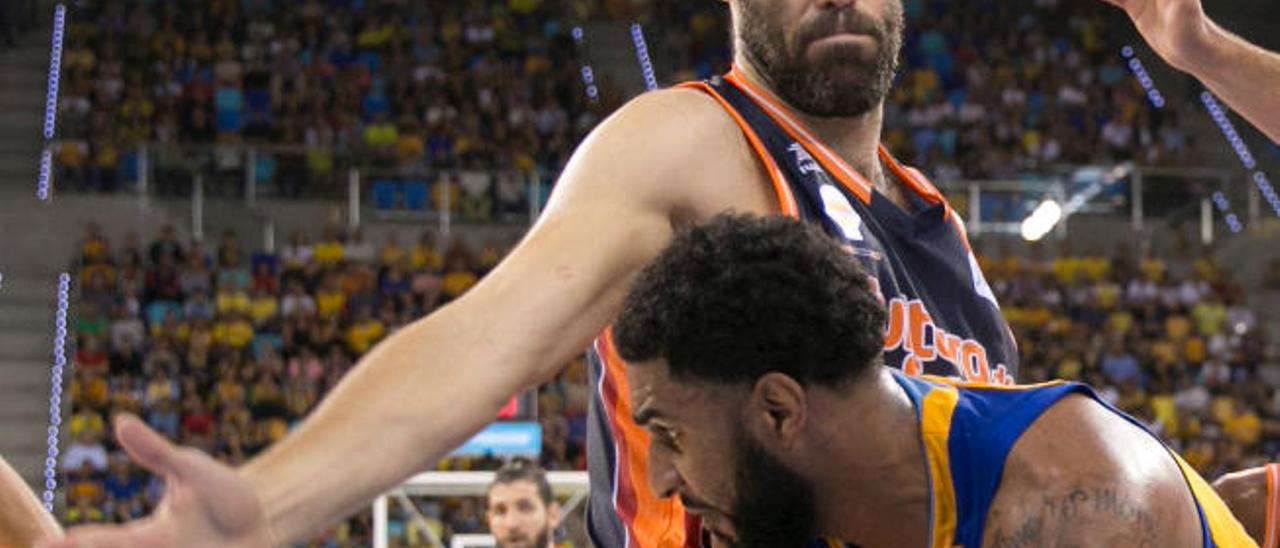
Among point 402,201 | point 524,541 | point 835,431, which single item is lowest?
point 524,541

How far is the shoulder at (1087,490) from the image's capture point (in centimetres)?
241

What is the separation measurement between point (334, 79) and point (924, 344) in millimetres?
16149

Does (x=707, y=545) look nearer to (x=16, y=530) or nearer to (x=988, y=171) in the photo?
(x=16, y=530)

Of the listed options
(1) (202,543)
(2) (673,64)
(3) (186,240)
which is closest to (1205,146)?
(2) (673,64)

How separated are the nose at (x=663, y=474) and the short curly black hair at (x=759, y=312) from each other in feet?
0.52

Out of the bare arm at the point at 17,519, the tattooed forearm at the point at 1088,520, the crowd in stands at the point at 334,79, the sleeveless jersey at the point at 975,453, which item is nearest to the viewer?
the tattooed forearm at the point at 1088,520

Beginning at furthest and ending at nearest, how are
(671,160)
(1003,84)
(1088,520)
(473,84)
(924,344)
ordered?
(1003,84)
(473,84)
(924,344)
(671,160)
(1088,520)

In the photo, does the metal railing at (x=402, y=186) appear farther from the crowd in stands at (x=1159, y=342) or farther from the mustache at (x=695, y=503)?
the mustache at (x=695, y=503)

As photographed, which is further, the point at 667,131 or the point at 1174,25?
the point at 1174,25

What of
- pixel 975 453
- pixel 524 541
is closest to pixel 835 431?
pixel 975 453

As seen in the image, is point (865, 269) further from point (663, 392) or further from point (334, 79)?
point (334, 79)

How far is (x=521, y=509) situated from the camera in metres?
7.52

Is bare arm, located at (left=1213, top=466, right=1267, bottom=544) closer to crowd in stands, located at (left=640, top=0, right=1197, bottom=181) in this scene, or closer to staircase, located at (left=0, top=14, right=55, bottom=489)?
staircase, located at (left=0, top=14, right=55, bottom=489)

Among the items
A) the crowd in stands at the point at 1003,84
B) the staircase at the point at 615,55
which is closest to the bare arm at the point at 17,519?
the crowd in stands at the point at 1003,84
